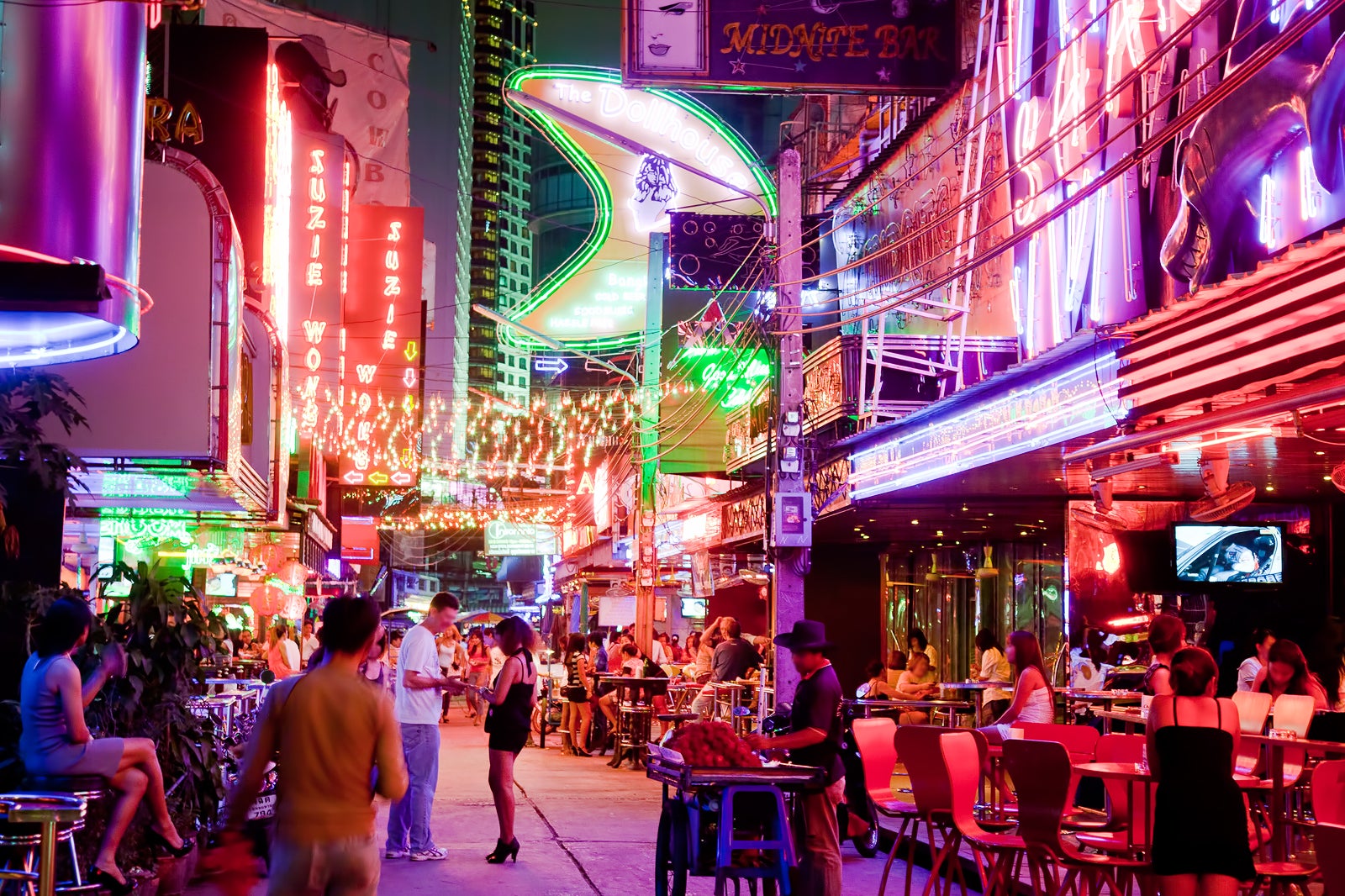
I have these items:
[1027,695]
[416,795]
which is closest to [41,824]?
[416,795]

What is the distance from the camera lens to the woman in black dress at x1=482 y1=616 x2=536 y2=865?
11.7 m

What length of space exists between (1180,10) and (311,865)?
9973 millimetres

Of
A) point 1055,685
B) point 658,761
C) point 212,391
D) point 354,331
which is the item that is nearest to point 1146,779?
point 658,761

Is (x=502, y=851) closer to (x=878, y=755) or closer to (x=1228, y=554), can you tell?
(x=878, y=755)

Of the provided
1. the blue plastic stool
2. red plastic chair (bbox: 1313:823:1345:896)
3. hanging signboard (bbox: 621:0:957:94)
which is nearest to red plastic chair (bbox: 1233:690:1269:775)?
the blue plastic stool

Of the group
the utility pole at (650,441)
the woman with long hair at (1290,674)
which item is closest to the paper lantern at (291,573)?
the utility pole at (650,441)

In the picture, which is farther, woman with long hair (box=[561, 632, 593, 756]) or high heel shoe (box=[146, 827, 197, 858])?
woman with long hair (box=[561, 632, 593, 756])

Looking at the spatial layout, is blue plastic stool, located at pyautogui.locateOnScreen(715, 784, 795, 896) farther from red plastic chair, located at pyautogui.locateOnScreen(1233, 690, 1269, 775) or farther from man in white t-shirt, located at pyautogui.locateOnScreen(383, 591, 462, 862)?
man in white t-shirt, located at pyautogui.locateOnScreen(383, 591, 462, 862)

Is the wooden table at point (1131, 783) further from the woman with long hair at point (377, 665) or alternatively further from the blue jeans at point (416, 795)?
the woman with long hair at point (377, 665)

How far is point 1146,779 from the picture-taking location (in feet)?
26.6

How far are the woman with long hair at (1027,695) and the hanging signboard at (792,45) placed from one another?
6640 millimetres

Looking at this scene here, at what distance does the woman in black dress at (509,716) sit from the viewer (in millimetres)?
11711

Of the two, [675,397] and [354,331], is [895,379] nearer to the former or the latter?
[354,331]

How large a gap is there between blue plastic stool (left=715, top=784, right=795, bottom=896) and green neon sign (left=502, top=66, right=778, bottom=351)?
972cm
